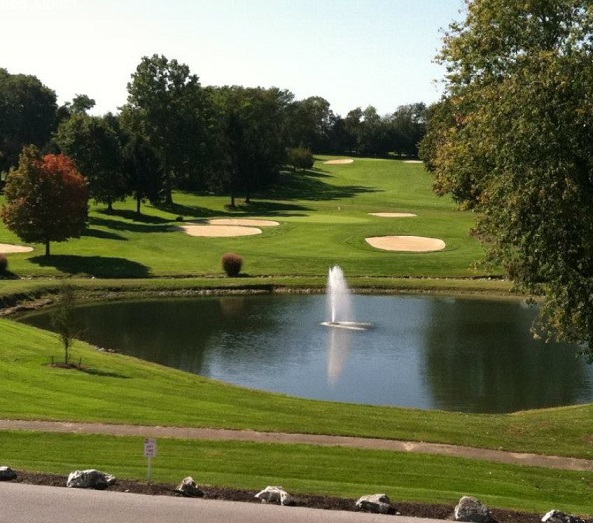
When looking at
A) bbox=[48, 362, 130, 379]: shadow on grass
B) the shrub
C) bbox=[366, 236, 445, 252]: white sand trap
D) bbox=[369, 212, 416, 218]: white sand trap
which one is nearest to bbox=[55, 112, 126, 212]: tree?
bbox=[369, 212, 416, 218]: white sand trap

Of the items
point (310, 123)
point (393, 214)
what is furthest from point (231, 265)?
point (310, 123)

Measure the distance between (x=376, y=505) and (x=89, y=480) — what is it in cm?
486

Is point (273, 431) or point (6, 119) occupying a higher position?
point (6, 119)

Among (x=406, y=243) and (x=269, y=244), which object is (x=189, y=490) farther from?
(x=406, y=243)

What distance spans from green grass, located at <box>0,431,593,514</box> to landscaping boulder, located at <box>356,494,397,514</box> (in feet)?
2.02

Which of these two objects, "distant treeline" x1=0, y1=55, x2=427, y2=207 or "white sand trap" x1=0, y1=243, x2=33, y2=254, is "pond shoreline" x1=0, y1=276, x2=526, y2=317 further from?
"distant treeline" x1=0, y1=55, x2=427, y2=207

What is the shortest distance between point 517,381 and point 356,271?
26585 mm

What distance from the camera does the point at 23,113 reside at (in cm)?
12275

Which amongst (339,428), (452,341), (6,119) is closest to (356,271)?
(452,341)

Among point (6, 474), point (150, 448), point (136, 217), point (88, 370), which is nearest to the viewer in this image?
point (150, 448)

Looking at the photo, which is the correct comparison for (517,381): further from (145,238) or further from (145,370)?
(145,238)

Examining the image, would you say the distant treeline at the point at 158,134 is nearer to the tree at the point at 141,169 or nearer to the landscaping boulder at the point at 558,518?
the tree at the point at 141,169

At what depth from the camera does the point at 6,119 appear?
118938 millimetres

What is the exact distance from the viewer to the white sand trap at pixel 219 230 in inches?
2771
